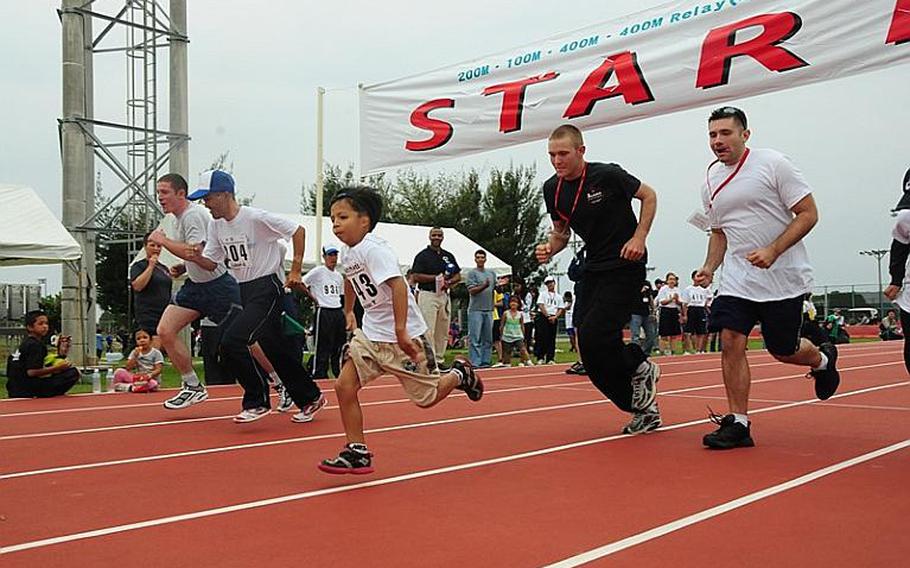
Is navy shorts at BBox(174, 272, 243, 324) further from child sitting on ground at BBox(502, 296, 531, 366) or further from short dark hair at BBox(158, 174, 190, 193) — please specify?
child sitting on ground at BBox(502, 296, 531, 366)

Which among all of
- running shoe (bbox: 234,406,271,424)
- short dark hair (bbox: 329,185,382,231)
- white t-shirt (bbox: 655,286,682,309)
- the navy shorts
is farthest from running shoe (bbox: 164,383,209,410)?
white t-shirt (bbox: 655,286,682,309)

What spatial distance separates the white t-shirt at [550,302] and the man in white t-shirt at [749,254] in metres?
12.1

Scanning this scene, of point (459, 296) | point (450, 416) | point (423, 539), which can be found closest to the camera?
point (423, 539)

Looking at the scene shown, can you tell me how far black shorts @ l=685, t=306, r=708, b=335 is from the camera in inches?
851

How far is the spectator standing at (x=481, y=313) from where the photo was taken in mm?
16062

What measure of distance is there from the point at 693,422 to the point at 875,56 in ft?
9.97

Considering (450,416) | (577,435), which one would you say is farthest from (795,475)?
(450,416)

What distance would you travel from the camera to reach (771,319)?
5699 mm

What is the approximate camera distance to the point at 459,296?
4131 centimetres

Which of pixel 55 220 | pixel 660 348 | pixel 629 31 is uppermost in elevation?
pixel 629 31

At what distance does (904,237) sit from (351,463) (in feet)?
11.7

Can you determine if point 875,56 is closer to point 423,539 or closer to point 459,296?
point 423,539

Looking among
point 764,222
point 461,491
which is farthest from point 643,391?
point 461,491

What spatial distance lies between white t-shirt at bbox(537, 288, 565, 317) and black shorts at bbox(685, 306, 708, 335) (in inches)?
164
